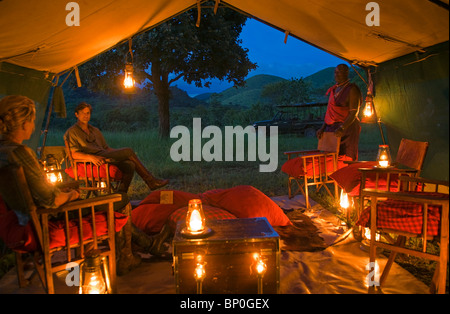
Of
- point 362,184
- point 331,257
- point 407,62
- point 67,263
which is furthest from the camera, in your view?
point 407,62

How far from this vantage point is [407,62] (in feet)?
11.7

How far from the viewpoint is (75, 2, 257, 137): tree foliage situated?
30.4 ft

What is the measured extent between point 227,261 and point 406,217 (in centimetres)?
122

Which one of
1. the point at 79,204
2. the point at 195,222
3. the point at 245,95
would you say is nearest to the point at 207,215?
the point at 195,222

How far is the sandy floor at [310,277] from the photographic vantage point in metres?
2.37

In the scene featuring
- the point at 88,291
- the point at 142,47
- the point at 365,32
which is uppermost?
the point at 142,47

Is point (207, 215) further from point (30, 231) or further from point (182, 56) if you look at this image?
point (182, 56)

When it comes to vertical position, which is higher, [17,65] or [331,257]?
[17,65]

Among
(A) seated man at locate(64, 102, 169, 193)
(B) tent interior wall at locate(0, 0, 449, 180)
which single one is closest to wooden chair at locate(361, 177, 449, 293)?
(B) tent interior wall at locate(0, 0, 449, 180)

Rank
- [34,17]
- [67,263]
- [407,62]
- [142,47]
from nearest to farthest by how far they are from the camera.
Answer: [67,263], [34,17], [407,62], [142,47]

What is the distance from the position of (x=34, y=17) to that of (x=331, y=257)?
3.32 m

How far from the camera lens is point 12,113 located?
195 cm
